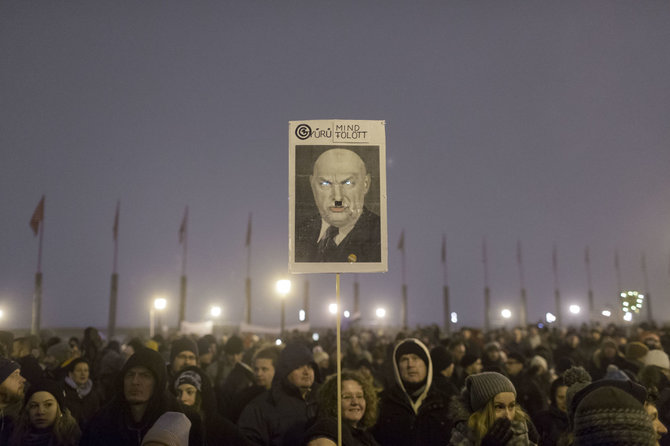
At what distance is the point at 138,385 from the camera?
16.7ft

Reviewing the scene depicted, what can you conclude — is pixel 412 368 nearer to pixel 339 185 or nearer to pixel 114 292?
pixel 339 185

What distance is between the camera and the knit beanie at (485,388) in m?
4.43

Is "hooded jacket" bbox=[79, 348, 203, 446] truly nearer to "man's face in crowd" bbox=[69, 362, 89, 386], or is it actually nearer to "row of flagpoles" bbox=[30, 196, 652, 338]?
"man's face in crowd" bbox=[69, 362, 89, 386]

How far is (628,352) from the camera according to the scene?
10.2 m

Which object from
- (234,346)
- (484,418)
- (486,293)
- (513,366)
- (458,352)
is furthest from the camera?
(486,293)

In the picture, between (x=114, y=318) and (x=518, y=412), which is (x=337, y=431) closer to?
(x=518, y=412)

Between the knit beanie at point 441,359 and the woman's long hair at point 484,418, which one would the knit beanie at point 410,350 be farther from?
the woman's long hair at point 484,418

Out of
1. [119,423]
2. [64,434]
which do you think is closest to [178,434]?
[119,423]

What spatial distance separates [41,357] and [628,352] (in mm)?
10990

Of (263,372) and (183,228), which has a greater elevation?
(183,228)

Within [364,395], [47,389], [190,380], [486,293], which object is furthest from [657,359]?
[486,293]

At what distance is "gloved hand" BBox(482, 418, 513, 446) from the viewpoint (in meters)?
4.15

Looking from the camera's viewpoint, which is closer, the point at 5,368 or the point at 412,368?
the point at 5,368

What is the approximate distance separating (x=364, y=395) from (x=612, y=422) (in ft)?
9.62
